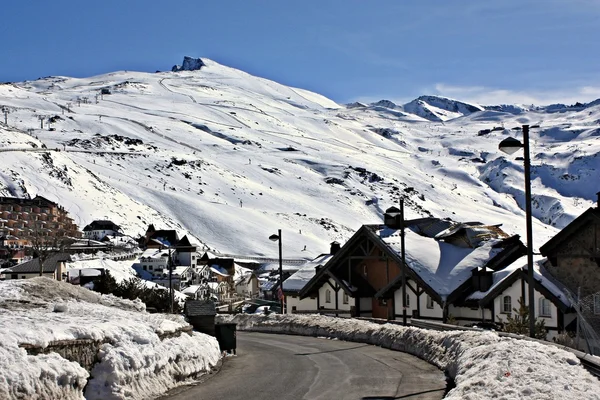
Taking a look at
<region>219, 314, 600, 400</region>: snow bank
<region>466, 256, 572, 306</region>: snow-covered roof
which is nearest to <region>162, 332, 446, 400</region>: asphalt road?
<region>219, 314, 600, 400</region>: snow bank

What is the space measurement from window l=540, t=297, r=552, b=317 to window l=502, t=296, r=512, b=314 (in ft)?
8.52

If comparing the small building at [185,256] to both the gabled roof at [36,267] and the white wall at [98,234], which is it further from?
the gabled roof at [36,267]

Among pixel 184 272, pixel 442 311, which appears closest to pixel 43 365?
pixel 442 311

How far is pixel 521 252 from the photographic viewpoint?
53.2 meters

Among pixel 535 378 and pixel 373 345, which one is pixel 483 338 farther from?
pixel 373 345

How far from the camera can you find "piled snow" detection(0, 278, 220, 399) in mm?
13102

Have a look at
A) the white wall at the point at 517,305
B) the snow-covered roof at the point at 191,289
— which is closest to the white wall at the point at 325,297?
the white wall at the point at 517,305

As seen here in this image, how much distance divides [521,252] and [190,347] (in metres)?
36.9

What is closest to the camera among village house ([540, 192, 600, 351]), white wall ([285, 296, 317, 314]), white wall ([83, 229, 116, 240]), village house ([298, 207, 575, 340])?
village house ([540, 192, 600, 351])

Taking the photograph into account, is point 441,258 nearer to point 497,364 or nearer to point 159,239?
point 497,364

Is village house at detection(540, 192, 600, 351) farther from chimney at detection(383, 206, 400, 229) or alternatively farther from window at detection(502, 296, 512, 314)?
chimney at detection(383, 206, 400, 229)

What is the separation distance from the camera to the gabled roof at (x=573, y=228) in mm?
41062

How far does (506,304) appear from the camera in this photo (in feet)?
152

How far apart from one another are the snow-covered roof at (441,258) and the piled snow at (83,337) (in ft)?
97.5
